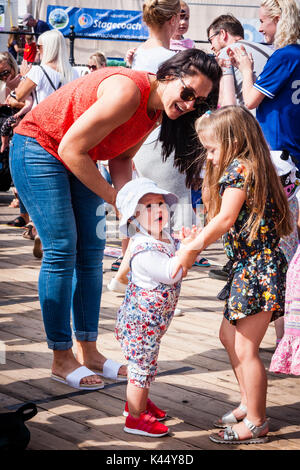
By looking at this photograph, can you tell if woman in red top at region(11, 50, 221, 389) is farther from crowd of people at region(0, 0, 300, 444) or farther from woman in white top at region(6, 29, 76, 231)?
woman in white top at region(6, 29, 76, 231)

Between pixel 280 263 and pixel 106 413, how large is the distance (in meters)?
1.00

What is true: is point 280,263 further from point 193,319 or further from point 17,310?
point 17,310

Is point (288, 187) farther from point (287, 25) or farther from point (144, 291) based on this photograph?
point (144, 291)

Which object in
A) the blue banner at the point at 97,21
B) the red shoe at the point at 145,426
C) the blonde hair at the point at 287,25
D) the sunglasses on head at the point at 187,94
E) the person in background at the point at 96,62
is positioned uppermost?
the blue banner at the point at 97,21

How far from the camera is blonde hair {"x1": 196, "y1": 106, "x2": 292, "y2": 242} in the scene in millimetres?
2547

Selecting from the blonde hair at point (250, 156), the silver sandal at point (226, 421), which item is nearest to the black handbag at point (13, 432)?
A: the silver sandal at point (226, 421)

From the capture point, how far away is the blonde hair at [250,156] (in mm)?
2547

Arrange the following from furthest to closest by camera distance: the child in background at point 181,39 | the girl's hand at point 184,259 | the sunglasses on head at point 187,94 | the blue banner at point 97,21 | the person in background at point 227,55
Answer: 1. the blue banner at point 97,21
2. the child in background at point 181,39
3. the person in background at point 227,55
4. the sunglasses on head at point 187,94
5. the girl's hand at point 184,259

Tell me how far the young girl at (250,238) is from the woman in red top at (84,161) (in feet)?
0.76

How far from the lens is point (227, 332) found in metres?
2.82

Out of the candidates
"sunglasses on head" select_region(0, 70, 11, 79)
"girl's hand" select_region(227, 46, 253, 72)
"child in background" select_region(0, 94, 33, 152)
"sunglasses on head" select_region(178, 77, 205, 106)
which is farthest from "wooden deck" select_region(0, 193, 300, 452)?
"sunglasses on head" select_region(0, 70, 11, 79)

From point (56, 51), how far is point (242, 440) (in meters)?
4.21

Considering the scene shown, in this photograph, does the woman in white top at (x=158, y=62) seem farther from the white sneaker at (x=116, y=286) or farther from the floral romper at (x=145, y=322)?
the floral romper at (x=145, y=322)
